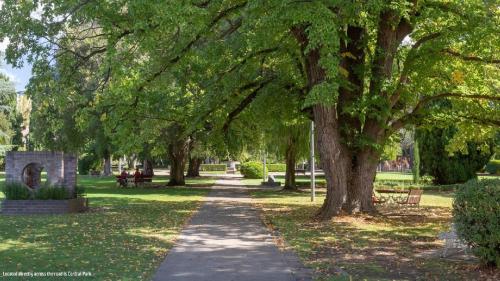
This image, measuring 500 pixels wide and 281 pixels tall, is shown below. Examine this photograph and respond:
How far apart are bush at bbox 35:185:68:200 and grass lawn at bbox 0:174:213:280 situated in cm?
127

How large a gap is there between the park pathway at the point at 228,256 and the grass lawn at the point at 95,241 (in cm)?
36

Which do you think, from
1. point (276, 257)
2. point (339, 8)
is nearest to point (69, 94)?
point (339, 8)

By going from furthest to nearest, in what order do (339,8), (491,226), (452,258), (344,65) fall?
(344,65)
(339,8)
(452,258)
(491,226)

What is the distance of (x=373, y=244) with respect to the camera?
11.3 meters

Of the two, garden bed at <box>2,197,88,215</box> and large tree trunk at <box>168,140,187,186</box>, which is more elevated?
large tree trunk at <box>168,140,187,186</box>

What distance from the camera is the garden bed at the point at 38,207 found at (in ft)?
56.8

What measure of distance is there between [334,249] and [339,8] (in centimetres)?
618

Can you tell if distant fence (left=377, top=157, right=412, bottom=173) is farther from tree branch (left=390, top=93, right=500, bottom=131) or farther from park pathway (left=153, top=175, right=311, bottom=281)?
park pathway (left=153, top=175, right=311, bottom=281)

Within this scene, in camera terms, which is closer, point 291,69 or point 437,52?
point 437,52

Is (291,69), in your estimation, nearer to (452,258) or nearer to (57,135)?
(452,258)

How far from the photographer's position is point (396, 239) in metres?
12.2

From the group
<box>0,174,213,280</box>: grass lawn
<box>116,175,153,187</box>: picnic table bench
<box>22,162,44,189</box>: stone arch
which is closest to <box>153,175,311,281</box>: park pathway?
<box>0,174,213,280</box>: grass lawn

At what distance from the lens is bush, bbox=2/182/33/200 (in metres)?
17.7

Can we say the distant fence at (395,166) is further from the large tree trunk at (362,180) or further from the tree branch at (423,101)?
the large tree trunk at (362,180)
